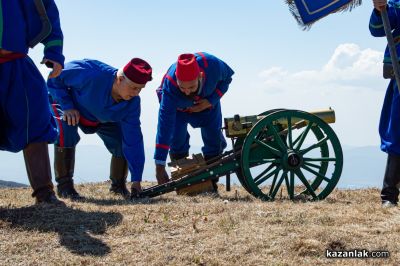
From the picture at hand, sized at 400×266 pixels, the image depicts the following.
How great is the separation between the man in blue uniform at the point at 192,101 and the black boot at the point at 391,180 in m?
2.18

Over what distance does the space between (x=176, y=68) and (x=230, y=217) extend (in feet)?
7.43

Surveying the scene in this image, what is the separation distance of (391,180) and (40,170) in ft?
10.4

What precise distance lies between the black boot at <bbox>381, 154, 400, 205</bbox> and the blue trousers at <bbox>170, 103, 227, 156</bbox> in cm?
231

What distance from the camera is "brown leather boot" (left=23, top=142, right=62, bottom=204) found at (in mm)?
4574

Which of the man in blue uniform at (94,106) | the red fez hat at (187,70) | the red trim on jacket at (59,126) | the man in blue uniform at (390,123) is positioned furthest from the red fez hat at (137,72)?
the man in blue uniform at (390,123)

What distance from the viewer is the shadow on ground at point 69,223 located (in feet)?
12.0

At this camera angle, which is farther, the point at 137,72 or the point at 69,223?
the point at 137,72

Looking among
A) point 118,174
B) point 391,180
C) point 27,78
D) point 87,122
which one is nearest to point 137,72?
point 87,122

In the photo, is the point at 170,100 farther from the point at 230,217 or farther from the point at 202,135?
the point at 230,217

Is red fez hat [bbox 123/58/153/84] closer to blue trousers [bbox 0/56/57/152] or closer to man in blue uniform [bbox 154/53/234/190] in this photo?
man in blue uniform [bbox 154/53/234/190]

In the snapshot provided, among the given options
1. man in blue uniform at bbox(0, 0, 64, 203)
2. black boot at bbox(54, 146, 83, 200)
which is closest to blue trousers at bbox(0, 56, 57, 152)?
man in blue uniform at bbox(0, 0, 64, 203)

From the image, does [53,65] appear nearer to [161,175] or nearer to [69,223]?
[69,223]

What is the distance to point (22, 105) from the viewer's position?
443 centimetres

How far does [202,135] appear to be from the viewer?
6945 millimetres
